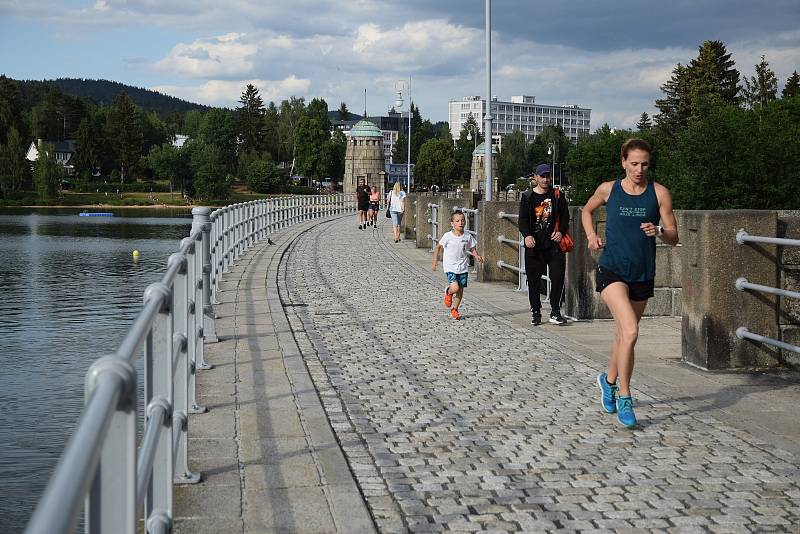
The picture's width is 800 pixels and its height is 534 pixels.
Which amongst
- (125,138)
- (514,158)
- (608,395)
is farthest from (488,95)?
(514,158)

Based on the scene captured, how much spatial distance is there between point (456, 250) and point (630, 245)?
20.9 ft

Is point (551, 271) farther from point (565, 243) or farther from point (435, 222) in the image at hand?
point (435, 222)

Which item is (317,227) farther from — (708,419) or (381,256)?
(708,419)

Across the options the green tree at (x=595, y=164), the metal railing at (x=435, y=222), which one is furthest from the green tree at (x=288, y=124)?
the metal railing at (x=435, y=222)

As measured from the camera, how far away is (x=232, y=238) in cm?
2173

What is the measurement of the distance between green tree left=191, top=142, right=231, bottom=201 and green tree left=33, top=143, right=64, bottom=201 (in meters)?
17.4

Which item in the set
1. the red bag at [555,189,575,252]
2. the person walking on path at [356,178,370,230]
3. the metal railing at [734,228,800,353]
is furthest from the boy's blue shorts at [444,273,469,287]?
the person walking on path at [356,178,370,230]

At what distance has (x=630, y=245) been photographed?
7168 millimetres

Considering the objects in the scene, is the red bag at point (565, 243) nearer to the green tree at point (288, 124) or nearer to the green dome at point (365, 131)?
the green dome at point (365, 131)

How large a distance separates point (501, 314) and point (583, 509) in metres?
8.50

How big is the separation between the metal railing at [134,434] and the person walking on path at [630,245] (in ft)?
9.03

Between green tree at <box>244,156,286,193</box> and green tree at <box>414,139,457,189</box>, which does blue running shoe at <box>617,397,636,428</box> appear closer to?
green tree at <box>244,156,286,193</box>

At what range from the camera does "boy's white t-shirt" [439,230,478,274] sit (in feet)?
44.0

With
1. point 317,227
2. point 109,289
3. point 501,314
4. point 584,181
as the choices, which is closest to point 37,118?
point 584,181
